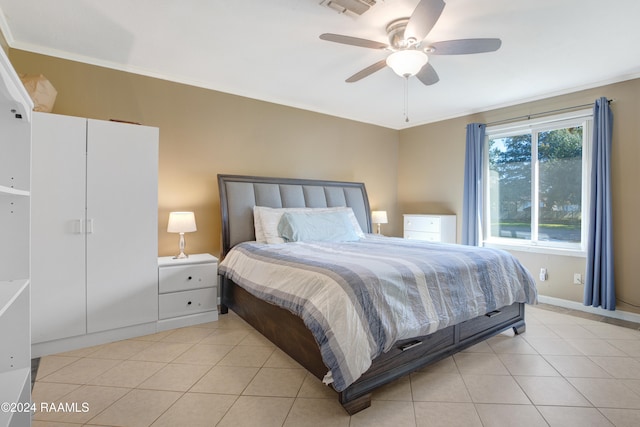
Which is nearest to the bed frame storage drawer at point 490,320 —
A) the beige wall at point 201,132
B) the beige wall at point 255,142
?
the beige wall at point 255,142

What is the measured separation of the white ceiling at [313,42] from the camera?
218cm

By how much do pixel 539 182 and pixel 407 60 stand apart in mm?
2871

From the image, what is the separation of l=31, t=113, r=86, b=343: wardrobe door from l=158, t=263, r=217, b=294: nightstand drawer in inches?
23.3

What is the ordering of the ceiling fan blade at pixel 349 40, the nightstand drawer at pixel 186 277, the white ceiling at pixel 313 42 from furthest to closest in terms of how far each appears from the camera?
the nightstand drawer at pixel 186 277, the white ceiling at pixel 313 42, the ceiling fan blade at pixel 349 40

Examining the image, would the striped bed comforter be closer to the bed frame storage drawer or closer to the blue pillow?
the bed frame storage drawer

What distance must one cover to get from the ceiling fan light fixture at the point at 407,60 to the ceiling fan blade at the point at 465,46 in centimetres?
11

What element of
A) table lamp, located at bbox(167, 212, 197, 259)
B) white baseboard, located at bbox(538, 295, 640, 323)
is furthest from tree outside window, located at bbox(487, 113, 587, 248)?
table lamp, located at bbox(167, 212, 197, 259)

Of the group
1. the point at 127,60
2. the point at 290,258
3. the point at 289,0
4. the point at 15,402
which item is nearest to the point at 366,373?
the point at 290,258

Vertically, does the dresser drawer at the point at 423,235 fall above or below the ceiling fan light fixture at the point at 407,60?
below

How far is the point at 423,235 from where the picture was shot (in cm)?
472

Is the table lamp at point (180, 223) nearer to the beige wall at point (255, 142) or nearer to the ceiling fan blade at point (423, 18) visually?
the beige wall at point (255, 142)

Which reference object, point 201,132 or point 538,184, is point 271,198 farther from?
point 538,184

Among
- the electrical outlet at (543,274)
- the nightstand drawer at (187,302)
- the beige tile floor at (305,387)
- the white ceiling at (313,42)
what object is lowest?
the beige tile floor at (305,387)

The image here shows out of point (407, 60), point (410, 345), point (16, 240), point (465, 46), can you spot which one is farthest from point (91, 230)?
point (465, 46)
